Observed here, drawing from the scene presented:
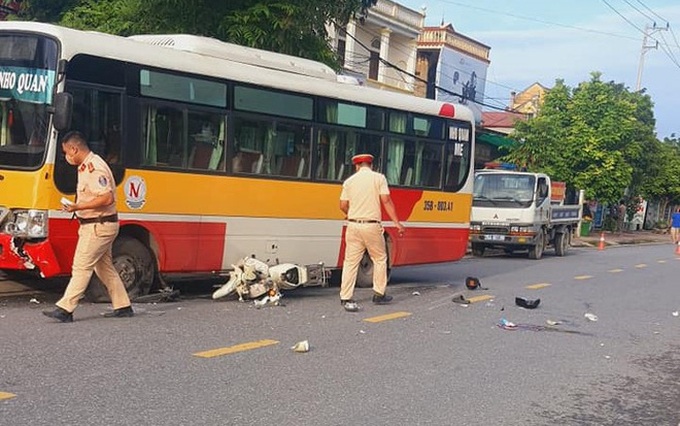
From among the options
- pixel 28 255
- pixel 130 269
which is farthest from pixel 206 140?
pixel 28 255

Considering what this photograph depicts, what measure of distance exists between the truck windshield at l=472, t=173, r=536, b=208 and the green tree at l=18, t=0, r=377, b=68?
7.83m

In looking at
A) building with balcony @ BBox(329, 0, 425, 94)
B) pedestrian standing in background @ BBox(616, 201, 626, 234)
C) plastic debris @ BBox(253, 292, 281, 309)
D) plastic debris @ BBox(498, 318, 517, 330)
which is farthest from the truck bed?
pedestrian standing in background @ BBox(616, 201, 626, 234)

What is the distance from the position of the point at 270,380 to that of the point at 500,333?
3.73 metres

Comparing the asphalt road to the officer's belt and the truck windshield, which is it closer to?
the officer's belt

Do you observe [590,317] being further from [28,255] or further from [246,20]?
[246,20]

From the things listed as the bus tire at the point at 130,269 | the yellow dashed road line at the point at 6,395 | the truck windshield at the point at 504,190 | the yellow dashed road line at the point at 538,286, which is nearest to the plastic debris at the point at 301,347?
the yellow dashed road line at the point at 6,395

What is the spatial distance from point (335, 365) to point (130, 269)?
3.46 metres

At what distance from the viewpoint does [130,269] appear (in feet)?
30.3

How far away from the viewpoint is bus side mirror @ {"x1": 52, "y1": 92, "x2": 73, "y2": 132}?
8016mm

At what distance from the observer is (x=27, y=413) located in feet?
16.1

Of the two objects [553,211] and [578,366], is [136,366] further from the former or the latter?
[553,211]

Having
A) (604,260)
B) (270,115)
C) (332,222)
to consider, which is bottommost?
(604,260)

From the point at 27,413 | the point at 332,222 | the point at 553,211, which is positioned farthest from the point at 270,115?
the point at 553,211

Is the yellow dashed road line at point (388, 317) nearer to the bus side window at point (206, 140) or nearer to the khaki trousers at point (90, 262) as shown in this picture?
the bus side window at point (206, 140)
